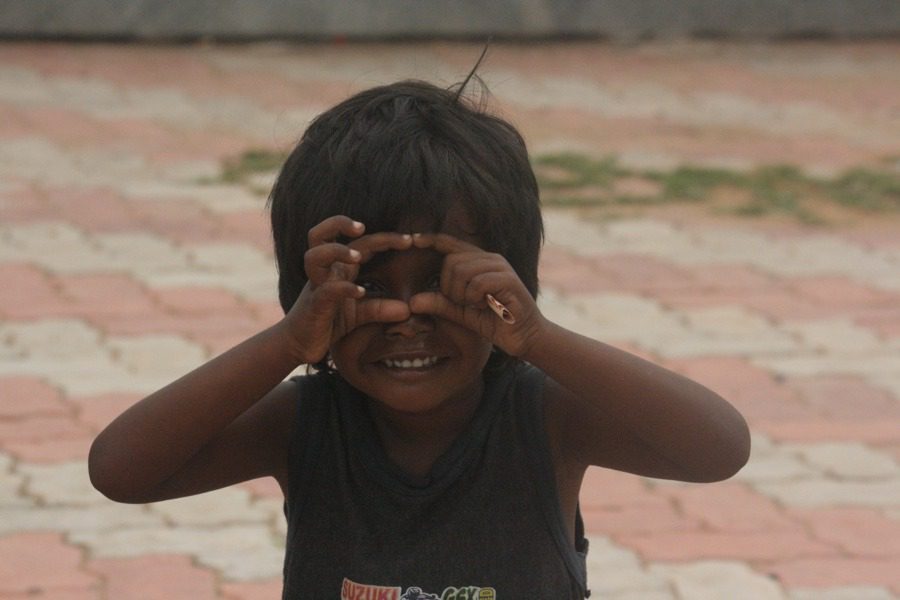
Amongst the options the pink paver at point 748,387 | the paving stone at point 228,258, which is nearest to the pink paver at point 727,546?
the pink paver at point 748,387

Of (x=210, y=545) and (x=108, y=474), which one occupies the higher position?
(x=108, y=474)

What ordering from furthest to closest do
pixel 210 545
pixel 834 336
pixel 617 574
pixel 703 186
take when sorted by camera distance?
pixel 703 186
pixel 834 336
pixel 210 545
pixel 617 574

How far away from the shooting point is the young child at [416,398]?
1958 mm

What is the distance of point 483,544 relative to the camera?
2.10 m

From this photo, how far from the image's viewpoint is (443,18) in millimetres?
9180

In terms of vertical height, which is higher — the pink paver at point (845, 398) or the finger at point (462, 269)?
the finger at point (462, 269)

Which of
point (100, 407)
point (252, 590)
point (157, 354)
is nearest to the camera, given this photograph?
point (252, 590)

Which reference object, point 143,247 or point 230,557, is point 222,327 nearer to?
point 143,247

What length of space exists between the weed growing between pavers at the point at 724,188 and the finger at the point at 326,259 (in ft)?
15.0

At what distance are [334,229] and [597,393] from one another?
1.26 feet

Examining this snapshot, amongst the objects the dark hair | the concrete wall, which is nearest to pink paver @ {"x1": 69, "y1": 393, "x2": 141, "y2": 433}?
the dark hair

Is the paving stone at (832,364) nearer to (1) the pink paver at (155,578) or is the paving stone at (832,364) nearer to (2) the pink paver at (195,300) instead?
(2) the pink paver at (195,300)

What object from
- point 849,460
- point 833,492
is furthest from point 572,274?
point 833,492

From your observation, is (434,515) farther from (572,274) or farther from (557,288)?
(572,274)
